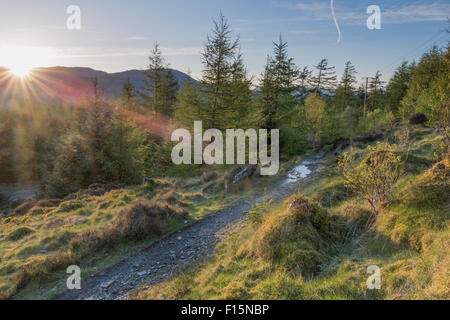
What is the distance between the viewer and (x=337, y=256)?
4.82 meters

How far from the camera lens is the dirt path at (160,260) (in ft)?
17.4

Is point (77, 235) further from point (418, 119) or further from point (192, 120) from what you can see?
point (418, 119)

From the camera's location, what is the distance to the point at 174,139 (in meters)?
19.1

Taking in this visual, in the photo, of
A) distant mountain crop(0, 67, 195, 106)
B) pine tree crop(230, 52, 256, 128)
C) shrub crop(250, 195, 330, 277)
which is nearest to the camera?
shrub crop(250, 195, 330, 277)

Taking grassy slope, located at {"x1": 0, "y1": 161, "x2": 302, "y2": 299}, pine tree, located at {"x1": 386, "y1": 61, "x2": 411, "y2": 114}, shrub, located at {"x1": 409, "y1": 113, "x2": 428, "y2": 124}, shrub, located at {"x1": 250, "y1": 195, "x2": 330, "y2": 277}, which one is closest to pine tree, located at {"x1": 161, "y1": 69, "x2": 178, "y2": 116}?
grassy slope, located at {"x1": 0, "y1": 161, "x2": 302, "y2": 299}

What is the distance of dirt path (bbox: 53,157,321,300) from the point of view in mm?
5309

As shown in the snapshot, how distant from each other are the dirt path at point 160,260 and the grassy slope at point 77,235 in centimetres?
44

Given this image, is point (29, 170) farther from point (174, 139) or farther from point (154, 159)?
point (174, 139)

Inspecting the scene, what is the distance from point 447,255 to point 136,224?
8.05 metres

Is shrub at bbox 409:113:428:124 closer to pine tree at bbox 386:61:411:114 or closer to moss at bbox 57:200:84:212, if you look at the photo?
pine tree at bbox 386:61:411:114

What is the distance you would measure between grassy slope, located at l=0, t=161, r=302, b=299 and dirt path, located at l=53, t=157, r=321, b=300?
44 centimetres

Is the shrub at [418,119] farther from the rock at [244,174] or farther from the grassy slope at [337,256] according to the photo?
the grassy slope at [337,256]

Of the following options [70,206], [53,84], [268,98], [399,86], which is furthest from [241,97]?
[53,84]

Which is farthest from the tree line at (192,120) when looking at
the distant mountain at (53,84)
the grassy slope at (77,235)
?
the distant mountain at (53,84)
